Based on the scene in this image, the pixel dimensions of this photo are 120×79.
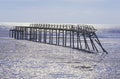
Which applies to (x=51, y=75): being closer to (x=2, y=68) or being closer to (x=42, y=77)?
(x=42, y=77)

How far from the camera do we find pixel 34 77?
37.8 meters

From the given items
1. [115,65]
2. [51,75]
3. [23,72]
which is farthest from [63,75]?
[115,65]

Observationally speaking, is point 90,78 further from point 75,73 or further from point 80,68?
point 80,68

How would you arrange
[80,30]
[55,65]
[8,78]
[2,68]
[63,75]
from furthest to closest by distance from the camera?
[80,30] → [55,65] → [2,68] → [63,75] → [8,78]

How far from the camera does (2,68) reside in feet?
143

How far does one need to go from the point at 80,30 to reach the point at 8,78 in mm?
45161

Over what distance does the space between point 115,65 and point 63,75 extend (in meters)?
13.2

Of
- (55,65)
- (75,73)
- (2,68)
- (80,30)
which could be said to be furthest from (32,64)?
(80,30)

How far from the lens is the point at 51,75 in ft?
129

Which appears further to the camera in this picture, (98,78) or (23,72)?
(23,72)

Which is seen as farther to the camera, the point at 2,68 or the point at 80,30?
the point at 80,30

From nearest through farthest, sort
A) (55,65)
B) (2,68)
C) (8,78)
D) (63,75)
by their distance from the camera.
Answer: (8,78) → (63,75) → (2,68) → (55,65)

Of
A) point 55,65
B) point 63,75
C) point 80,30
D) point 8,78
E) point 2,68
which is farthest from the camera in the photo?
point 80,30

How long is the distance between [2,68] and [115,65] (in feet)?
50.0
